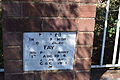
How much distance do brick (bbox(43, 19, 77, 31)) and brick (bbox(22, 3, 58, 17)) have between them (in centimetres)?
8

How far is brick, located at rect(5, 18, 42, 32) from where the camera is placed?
290 centimetres

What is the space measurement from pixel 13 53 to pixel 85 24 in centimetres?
87

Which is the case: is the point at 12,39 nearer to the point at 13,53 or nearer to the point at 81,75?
the point at 13,53

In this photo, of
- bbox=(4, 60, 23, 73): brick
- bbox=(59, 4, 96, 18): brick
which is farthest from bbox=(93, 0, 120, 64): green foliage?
bbox=(4, 60, 23, 73): brick

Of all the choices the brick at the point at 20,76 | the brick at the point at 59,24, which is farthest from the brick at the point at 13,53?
the brick at the point at 59,24

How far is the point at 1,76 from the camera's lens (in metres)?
3.75

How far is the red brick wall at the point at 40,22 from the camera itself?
2.88 meters

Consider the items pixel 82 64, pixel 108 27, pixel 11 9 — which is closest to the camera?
pixel 11 9

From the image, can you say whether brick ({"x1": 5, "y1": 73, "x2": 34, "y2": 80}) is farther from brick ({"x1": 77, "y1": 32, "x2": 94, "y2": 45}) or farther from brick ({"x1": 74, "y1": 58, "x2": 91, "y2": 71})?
brick ({"x1": 77, "y1": 32, "x2": 94, "y2": 45})

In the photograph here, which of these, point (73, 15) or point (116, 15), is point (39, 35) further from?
point (116, 15)

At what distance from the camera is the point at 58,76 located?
3250 mm

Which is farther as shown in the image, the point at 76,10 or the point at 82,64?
the point at 82,64

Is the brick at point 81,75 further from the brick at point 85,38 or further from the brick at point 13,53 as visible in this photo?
the brick at point 13,53

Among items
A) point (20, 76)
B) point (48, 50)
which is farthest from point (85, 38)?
point (20, 76)
